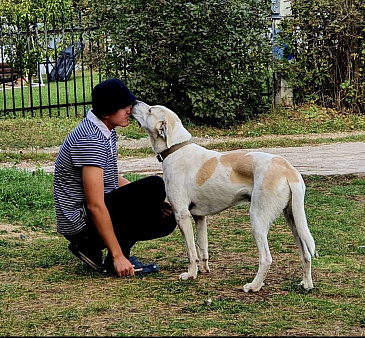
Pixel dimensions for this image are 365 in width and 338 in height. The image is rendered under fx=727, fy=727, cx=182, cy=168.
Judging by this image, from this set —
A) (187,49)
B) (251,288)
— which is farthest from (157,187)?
(187,49)

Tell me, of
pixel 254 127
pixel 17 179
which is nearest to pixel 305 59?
pixel 254 127

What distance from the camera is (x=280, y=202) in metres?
4.55

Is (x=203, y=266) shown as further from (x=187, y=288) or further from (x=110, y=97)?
(x=110, y=97)

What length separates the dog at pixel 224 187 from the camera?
4.54 m

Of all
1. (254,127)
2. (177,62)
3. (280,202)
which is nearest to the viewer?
(280,202)

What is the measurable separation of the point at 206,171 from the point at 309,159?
6.06 meters

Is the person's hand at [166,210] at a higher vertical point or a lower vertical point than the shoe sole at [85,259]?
higher

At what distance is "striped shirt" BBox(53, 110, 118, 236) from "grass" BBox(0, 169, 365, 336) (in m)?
0.43

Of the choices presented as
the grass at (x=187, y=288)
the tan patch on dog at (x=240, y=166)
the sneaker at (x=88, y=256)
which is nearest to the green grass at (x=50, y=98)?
the grass at (x=187, y=288)

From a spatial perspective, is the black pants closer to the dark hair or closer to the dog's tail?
the dark hair

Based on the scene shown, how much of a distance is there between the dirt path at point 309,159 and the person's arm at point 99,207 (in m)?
4.61

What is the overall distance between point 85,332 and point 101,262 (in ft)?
5.04

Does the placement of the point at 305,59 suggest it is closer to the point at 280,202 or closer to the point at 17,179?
the point at 17,179

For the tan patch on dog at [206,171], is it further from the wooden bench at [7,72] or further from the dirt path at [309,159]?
the wooden bench at [7,72]
